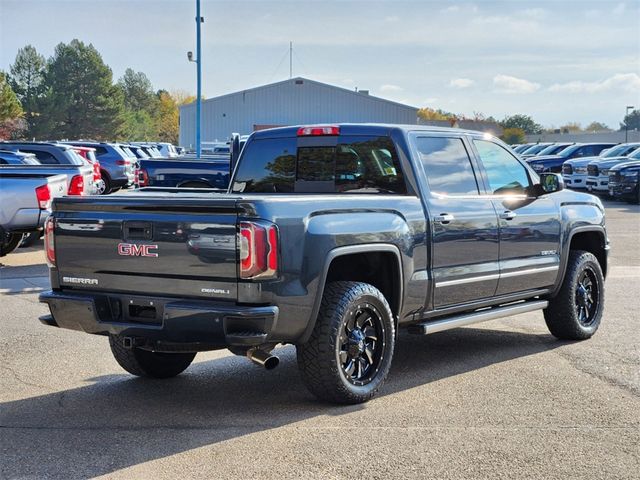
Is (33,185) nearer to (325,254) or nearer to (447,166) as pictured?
(447,166)

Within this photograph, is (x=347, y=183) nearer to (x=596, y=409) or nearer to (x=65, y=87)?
(x=596, y=409)

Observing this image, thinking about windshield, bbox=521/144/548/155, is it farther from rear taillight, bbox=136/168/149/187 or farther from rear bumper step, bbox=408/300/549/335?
rear bumper step, bbox=408/300/549/335

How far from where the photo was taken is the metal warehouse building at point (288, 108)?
58219 mm

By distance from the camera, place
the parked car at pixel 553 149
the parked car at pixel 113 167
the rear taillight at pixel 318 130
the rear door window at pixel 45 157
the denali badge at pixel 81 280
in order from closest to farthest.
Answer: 1. the denali badge at pixel 81 280
2. the rear taillight at pixel 318 130
3. the rear door window at pixel 45 157
4. the parked car at pixel 113 167
5. the parked car at pixel 553 149

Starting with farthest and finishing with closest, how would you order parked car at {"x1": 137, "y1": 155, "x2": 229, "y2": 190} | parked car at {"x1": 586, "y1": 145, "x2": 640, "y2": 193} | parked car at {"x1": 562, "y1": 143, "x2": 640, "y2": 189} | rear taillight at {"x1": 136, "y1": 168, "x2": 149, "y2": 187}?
parked car at {"x1": 562, "y1": 143, "x2": 640, "y2": 189}, parked car at {"x1": 586, "y1": 145, "x2": 640, "y2": 193}, rear taillight at {"x1": 136, "y1": 168, "x2": 149, "y2": 187}, parked car at {"x1": 137, "y1": 155, "x2": 229, "y2": 190}

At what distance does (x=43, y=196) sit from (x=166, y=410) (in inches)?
340

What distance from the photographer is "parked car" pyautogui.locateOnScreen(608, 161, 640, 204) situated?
2770 centimetres

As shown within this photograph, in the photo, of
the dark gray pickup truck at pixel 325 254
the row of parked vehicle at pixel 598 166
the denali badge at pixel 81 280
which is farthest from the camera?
the row of parked vehicle at pixel 598 166

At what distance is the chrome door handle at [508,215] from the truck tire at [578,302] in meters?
1.10

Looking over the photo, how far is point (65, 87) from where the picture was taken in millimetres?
89812

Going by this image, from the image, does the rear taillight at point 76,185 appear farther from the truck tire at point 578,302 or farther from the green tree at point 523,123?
the green tree at point 523,123

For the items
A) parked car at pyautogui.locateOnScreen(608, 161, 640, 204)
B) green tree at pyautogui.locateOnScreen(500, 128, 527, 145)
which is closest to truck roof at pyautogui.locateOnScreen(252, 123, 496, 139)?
parked car at pyautogui.locateOnScreen(608, 161, 640, 204)

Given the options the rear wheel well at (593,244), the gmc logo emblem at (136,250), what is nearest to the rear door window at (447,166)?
the rear wheel well at (593,244)

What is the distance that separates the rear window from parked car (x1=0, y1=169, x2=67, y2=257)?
704 cm
